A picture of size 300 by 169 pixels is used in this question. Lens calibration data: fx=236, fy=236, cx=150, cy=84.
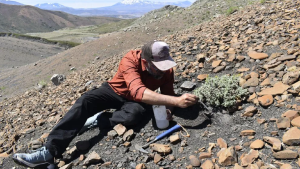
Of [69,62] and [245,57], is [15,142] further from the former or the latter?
[69,62]

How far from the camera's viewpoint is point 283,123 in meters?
2.50

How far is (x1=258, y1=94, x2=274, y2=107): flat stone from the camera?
2.86 meters

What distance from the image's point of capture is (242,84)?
3.34 meters

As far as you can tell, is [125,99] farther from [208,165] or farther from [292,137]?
[292,137]

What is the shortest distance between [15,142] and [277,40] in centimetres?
483

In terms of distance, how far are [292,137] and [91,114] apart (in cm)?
239

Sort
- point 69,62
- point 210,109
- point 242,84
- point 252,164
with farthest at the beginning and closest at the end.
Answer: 1. point 69,62
2. point 242,84
3. point 210,109
4. point 252,164

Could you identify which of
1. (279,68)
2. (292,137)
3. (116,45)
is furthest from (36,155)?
(116,45)

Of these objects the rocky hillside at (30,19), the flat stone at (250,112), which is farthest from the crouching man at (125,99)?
the rocky hillside at (30,19)

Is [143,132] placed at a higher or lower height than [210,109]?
lower

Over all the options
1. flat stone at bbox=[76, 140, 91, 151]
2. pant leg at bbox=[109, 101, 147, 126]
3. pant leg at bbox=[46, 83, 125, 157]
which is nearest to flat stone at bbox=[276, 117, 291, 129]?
pant leg at bbox=[109, 101, 147, 126]

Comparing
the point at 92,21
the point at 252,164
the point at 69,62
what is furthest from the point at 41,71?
the point at 92,21

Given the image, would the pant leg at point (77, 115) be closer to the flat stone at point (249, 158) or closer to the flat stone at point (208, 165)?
the flat stone at point (208, 165)

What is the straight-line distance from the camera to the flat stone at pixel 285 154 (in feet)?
6.87
